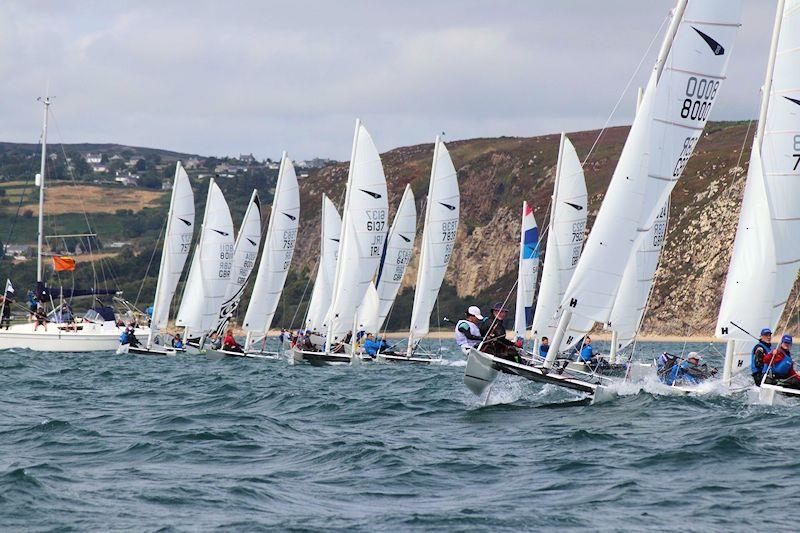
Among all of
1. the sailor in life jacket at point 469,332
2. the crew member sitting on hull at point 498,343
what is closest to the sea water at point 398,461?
the crew member sitting on hull at point 498,343

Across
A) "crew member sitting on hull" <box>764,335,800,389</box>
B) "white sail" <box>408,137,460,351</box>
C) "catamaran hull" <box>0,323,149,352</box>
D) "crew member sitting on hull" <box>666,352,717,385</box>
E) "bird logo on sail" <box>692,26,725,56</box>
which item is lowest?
"catamaran hull" <box>0,323,149,352</box>

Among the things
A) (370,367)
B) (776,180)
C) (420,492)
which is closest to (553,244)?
(370,367)

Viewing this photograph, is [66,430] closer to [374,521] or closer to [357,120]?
[374,521]

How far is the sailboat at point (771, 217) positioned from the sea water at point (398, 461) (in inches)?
57.1

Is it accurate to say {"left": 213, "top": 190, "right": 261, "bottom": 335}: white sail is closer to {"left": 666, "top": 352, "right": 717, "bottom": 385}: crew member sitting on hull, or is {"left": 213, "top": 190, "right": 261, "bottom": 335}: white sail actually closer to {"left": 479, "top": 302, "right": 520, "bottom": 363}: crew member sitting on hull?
{"left": 666, "top": 352, "right": 717, "bottom": 385}: crew member sitting on hull

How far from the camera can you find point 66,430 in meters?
17.6

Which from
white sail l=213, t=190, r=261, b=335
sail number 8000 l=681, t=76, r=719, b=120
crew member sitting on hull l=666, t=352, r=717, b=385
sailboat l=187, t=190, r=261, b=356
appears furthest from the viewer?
white sail l=213, t=190, r=261, b=335

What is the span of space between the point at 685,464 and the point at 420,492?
3.49 metres

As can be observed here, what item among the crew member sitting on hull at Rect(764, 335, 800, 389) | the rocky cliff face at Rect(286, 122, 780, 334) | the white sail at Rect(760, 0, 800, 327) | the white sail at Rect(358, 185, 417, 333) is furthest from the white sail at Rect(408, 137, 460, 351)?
the rocky cliff face at Rect(286, 122, 780, 334)

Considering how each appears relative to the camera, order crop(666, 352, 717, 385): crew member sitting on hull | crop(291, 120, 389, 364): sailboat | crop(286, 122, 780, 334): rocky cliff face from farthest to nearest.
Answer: crop(286, 122, 780, 334): rocky cliff face, crop(291, 120, 389, 364): sailboat, crop(666, 352, 717, 385): crew member sitting on hull

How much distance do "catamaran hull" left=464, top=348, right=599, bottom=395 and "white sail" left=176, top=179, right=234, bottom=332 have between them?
79.8ft

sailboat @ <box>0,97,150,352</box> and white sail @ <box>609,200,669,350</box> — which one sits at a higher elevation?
white sail @ <box>609,200,669,350</box>

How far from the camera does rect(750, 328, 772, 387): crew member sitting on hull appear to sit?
20.4 meters

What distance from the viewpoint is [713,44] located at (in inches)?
814
